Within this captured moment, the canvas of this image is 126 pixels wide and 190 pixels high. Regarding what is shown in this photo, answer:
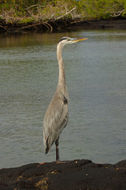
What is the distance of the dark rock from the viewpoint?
3814 mm

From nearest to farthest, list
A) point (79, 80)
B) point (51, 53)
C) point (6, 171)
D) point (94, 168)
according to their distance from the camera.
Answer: point (94, 168)
point (6, 171)
point (79, 80)
point (51, 53)

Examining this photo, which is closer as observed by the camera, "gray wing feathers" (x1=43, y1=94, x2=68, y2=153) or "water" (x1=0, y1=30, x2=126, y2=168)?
"gray wing feathers" (x1=43, y1=94, x2=68, y2=153)

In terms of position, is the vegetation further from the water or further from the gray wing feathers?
the gray wing feathers

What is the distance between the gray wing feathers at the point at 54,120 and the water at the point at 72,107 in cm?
81

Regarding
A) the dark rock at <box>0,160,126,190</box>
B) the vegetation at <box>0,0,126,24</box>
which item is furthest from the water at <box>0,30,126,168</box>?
the vegetation at <box>0,0,126,24</box>

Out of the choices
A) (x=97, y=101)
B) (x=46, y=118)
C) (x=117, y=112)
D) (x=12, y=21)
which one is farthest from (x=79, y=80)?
(x=12, y=21)

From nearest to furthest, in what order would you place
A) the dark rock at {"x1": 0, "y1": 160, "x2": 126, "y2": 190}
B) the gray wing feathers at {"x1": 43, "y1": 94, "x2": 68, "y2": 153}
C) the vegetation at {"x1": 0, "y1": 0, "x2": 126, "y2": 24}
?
the dark rock at {"x1": 0, "y1": 160, "x2": 126, "y2": 190}
the gray wing feathers at {"x1": 43, "y1": 94, "x2": 68, "y2": 153}
the vegetation at {"x1": 0, "y1": 0, "x2": 126, "y2": 24}

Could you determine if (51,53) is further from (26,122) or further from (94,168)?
(94,168)

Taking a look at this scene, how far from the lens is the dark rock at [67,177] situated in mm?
3814

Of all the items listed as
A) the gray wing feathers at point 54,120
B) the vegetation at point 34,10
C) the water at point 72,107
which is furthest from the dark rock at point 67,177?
the vegetation at point 34,10

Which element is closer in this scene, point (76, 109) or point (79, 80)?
point (76, 109)

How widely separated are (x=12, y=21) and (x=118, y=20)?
15413 mm

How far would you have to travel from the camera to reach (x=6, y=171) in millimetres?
4449

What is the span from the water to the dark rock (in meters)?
1.61
